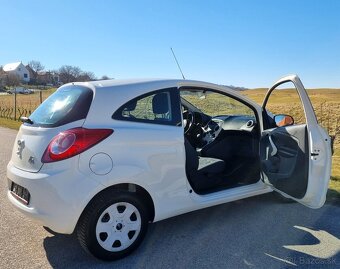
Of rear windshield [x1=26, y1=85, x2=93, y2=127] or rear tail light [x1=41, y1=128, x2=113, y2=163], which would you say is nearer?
rear tail light [x1=41, y1=128, x2=113, y2=163]

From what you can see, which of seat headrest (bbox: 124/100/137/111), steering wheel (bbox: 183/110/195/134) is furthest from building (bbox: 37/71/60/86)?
seat headrest (bbox: 124/100/137/111)

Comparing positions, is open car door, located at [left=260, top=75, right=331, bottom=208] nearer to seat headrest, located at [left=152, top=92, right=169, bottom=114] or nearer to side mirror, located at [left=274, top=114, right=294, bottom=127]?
side mirror, located at [left=274, top=114, right=294, bottom=127]

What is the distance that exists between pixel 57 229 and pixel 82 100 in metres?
1.16

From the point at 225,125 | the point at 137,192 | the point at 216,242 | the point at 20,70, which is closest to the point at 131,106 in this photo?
the point at 137,192

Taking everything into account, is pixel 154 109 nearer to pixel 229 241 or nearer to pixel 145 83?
pixel 145 83

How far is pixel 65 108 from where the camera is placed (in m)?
3.39

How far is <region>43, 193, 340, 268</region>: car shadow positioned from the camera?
3.31 m

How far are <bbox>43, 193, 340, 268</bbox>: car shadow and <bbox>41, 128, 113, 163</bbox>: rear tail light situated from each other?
1.00m

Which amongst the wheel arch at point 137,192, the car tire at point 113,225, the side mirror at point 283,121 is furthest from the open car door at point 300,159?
the car tire at point 113,225

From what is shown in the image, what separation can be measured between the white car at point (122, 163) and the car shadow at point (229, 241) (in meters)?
0.28

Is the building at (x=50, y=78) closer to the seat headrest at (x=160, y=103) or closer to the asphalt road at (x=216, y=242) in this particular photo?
the asphalt road at (x=216, y=242)

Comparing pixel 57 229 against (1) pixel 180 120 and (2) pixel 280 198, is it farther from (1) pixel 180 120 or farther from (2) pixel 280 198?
(2) pixel 280 198

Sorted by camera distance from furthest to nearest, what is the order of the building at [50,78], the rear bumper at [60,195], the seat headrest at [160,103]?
the building at [50,78], the seat headrest at [160,103], the rear bumper at [60,195]

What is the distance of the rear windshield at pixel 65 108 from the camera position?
3264 millimetres
